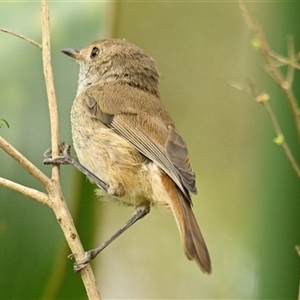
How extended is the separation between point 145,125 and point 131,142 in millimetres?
113

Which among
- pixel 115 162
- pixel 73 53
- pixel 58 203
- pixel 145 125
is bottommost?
pixel 58 203

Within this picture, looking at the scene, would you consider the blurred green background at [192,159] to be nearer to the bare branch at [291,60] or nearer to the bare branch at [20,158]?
the bare branch at [291,60]

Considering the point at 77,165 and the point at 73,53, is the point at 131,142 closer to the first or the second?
the point at 77,165

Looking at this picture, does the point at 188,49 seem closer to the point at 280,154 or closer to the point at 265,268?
the point at 280,154

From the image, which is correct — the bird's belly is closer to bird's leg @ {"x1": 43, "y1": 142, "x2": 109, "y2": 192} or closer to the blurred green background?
bird's leg @ {"x1": 43, "y1": 142, "x2": 109, "y2": 192}

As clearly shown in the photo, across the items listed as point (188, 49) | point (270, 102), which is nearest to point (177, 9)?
point (188, 49)

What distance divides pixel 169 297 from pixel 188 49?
1705mm

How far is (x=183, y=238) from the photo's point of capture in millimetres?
2053

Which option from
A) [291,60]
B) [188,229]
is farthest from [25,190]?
[291,60]

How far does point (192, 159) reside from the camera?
3885mm

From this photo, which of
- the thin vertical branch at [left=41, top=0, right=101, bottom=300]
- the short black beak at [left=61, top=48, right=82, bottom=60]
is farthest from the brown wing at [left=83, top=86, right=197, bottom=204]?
the thin vertical branch at [left=41, top=0, right=101, bottom=300]

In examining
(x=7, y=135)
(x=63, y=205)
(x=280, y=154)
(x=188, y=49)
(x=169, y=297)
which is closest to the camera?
(x=63, y=205)

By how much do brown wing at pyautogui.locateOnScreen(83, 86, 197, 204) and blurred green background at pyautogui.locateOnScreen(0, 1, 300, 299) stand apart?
24 cm

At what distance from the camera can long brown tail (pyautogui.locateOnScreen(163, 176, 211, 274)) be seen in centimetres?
192
